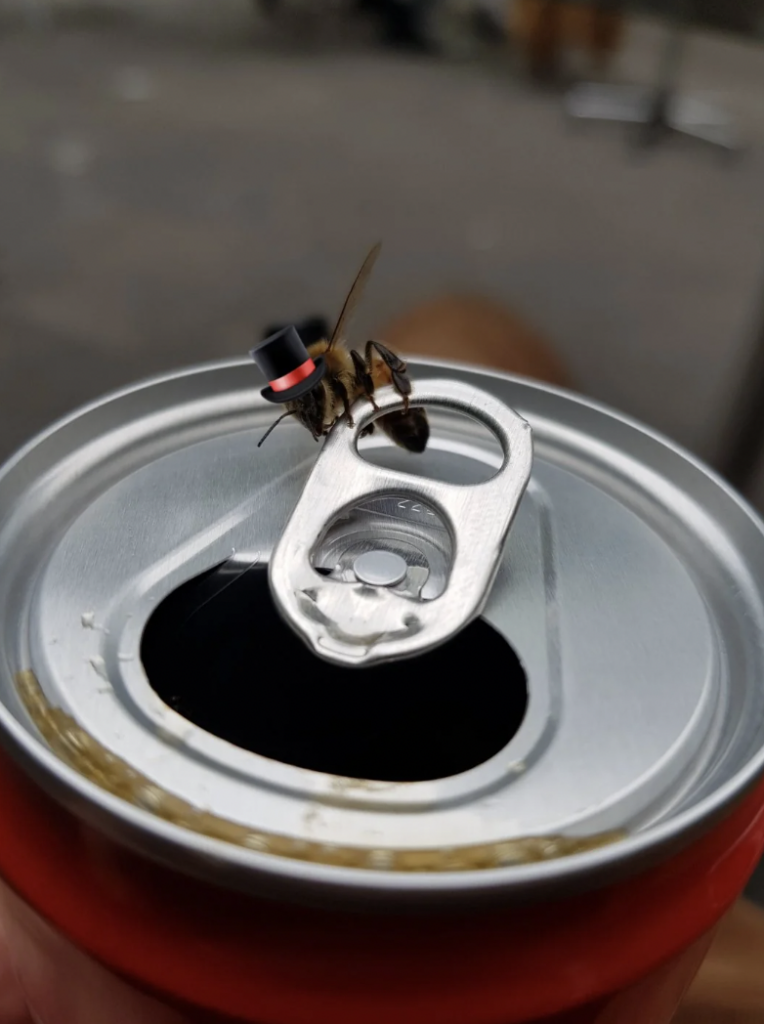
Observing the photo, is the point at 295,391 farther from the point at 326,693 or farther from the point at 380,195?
the point at 380,195

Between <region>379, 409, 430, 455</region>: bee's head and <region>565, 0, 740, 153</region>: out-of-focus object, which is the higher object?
<region>565, 0, 740, 153</region>: out-of-focus object

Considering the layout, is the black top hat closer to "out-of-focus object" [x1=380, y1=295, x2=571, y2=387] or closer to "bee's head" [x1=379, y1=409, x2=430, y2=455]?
"bee's head" [x1=379, y1=409, x2=430, y2=455]

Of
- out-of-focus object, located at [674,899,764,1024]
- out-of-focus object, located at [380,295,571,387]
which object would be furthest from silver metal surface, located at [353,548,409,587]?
out-of-focus object, located at [380,295,571,387]

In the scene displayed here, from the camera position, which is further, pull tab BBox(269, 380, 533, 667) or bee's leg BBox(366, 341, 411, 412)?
bee's leg BBox(366, 341, 411, 412)

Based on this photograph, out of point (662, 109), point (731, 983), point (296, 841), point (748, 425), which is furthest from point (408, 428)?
point (662, 109)

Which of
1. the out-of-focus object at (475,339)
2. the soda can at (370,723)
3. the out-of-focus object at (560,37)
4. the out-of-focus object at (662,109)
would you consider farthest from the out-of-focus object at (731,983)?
the out-of-focus object at (560,37)

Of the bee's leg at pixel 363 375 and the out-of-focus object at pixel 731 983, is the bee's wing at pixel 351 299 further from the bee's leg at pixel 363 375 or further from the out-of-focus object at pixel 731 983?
the out-of-focus object at pixel 731 983

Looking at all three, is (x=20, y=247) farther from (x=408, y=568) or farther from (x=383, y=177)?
(x=408, y=568)

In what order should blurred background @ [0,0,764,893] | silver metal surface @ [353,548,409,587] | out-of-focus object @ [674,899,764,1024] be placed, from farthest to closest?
blurred background @ [0,0,764,893] < out-of-focus object @ [674,899,764,1024] < silver metal surface @ [353,548,409,587]
